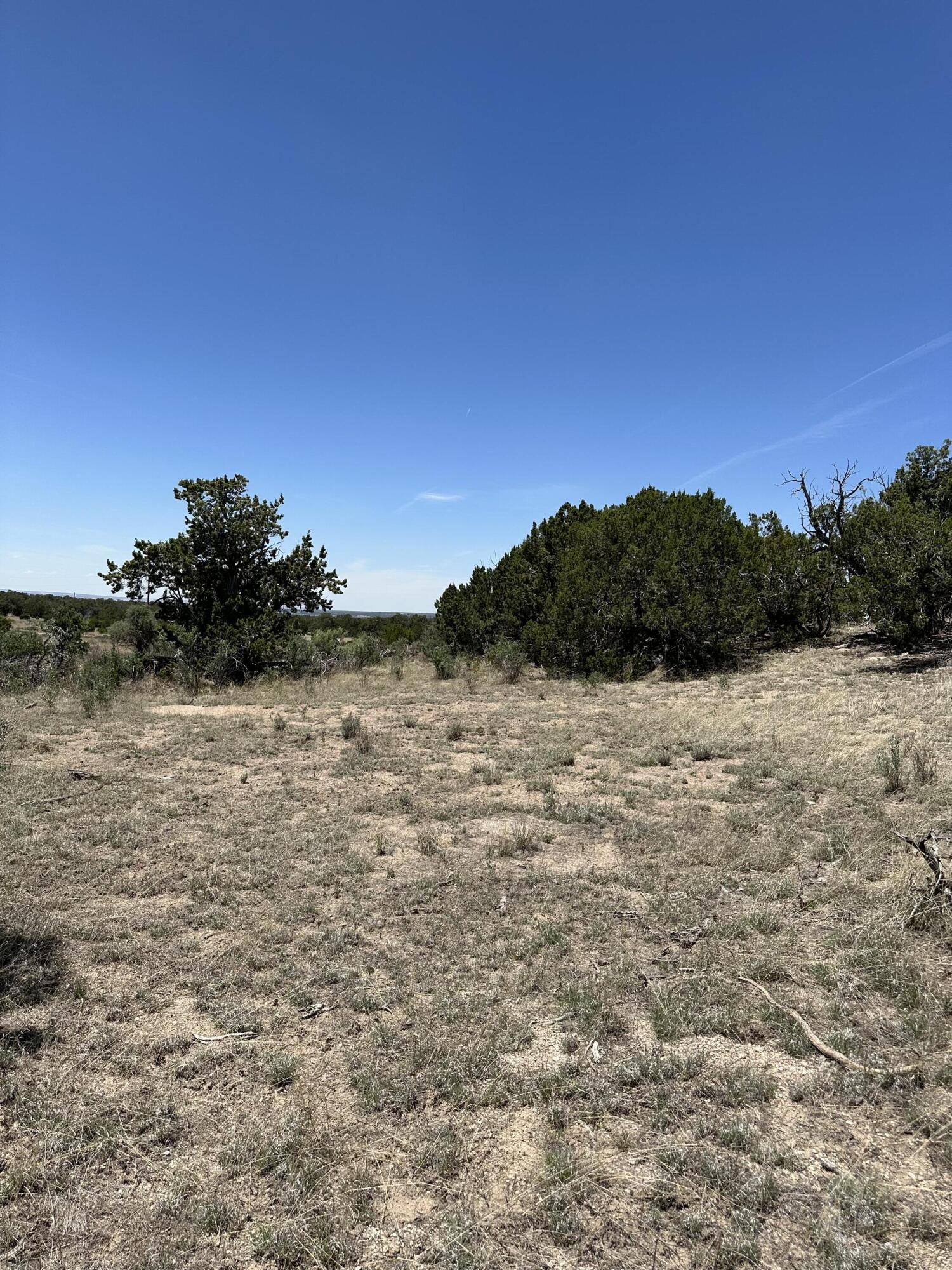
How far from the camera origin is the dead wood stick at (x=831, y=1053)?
2871mm

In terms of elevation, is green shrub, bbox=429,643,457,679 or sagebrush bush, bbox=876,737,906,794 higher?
green shrub, bbox=429,643,457,679

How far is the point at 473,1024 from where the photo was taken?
335 cm

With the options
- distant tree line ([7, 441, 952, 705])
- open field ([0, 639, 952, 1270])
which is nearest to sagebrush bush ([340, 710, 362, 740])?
open field ([0, 639, 952, 1270])

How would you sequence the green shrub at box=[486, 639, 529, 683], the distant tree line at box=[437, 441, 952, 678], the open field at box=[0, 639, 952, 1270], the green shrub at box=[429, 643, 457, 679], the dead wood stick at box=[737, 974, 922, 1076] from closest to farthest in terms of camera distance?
the open field at box=[0, 639, 952, 1270], the dead wood stick at box=[737, 974, 922, 1076], the distant tree line at box=[437, 441, 952, 678], the green shrub at box=[486, 639, 529, 683], the green shrub at box=[429, 643, 457, 679]

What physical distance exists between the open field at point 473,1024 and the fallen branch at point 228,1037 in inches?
1.6

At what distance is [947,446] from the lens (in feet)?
74.5

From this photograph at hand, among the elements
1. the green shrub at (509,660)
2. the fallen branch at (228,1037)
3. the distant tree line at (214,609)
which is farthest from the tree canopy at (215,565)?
the fallen branch at (228,1037)

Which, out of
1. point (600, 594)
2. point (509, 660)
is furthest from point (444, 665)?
point (600, 594)

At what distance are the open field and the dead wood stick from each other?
0.18 feet

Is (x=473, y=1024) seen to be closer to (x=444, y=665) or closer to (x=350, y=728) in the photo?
(x=350, y=728)

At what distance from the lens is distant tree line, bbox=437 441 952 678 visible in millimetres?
15766

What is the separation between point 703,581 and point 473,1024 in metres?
16.5

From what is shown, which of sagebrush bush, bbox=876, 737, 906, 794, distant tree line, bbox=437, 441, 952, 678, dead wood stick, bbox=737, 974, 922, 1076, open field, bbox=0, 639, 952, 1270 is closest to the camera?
open field, bbox=0, 639, 952, 1270

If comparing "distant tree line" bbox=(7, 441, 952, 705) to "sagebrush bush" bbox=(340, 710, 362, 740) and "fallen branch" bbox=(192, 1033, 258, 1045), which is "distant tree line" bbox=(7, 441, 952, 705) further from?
"fallen branch" bbox=(192, 1033, 258, 1045)
